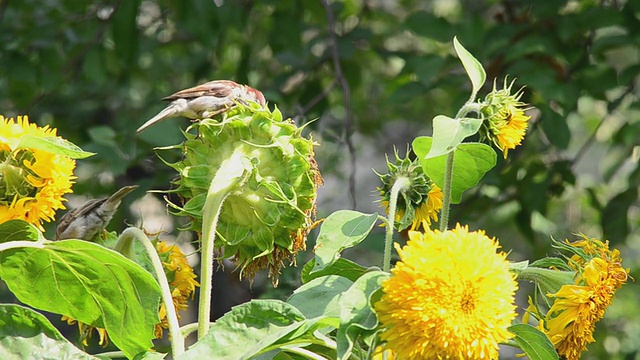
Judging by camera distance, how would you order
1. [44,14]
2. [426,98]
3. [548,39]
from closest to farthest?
[548,39], [44,14], [426,98]

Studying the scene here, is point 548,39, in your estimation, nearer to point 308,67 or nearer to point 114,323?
point 308,67

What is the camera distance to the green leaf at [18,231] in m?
0.83

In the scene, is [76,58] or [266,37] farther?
[266,37]

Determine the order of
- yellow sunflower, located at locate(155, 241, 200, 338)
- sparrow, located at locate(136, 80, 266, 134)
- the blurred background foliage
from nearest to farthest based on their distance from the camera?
sparrow, located at locate(136, 80, 266, 134) → yellow sunflower, located at locate(155, 241, 200, 338) → the blurred background foliage

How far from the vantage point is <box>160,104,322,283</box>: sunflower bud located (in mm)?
839

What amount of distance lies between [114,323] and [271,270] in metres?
0.17

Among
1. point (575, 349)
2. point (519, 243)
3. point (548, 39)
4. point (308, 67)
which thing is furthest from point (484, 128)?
point (519, 243)

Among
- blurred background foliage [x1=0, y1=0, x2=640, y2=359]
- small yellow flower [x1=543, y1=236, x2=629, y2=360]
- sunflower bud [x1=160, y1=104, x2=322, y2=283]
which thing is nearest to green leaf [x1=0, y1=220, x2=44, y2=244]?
sunflower bud [x1=160, y1=104, x2=322, y2=283]

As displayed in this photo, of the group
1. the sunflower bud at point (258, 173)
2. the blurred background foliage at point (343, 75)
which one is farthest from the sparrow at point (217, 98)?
the blurred background foliage at point (343, 75)

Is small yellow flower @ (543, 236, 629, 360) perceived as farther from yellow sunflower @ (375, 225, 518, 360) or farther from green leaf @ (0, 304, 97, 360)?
green leaf @ (0, 304, 97, 360)

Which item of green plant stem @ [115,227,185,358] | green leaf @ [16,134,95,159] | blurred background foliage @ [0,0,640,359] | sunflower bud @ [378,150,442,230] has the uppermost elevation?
green leaf @ [16,134,95,159]

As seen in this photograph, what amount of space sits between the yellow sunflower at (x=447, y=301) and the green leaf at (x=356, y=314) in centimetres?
1

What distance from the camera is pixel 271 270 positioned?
90 cm

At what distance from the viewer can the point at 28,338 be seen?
813 mm
